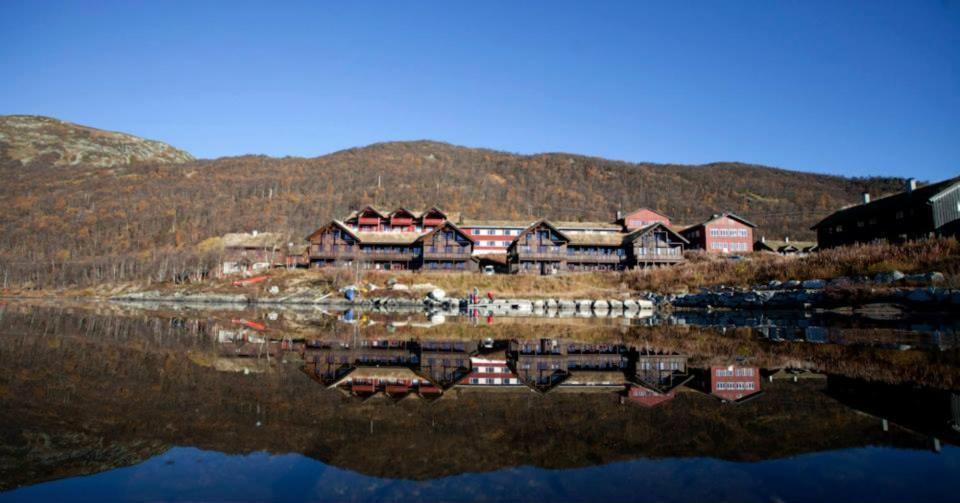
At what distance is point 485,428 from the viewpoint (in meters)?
6.41

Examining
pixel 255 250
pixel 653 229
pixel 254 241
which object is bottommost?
pixel 255 250

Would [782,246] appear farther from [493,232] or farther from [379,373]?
[379,373]

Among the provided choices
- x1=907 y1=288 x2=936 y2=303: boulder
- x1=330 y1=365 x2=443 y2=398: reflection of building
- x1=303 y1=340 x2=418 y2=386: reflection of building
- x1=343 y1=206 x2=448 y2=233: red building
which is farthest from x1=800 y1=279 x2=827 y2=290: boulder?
x1=343 y1=206 x2=448 y2=233: red building

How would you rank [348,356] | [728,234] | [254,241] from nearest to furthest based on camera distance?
[348,356] → [728,234] → [254,241]

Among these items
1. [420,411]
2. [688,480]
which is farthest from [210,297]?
[688,480]

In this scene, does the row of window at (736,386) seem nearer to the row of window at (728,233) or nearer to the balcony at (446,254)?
the balcony at (446,254)

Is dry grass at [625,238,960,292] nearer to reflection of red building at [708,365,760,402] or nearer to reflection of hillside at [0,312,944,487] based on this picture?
reflection of red building at [708,365,760,402]

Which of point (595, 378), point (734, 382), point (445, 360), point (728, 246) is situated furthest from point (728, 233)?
point (595, 378)

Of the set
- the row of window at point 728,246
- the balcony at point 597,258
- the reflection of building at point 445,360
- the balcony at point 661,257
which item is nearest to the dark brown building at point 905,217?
the row of window at point 728,246

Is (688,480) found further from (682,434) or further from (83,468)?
(83,468)

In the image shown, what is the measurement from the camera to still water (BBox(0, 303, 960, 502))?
4.62 m

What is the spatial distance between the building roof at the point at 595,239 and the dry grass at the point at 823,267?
14.5 metres

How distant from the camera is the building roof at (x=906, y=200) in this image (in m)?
44.7

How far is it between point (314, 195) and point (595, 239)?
88.7 meters
